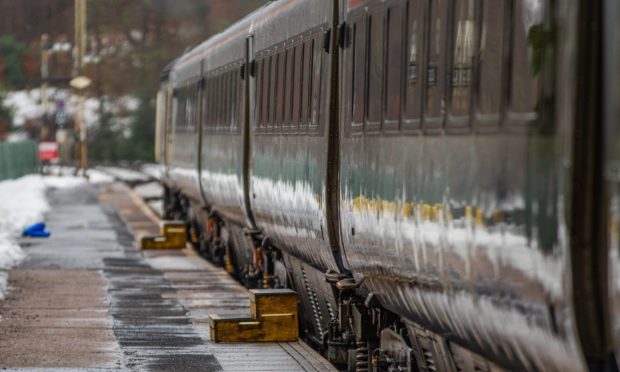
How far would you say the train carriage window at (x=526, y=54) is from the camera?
635 centimetres

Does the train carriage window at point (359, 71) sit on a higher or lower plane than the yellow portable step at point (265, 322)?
higher

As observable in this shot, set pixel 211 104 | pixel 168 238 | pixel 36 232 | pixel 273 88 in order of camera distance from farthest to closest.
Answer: pixel 36 232
pixel 168 238
pixel 211 104
pixel 273 88

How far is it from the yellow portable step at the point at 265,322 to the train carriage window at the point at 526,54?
7966mm

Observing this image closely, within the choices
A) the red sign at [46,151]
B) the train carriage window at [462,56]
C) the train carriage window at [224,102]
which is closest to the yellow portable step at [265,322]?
the train carriage window at [224,102]

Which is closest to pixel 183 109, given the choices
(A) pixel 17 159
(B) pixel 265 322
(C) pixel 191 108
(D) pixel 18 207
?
(C) pixel 191 108

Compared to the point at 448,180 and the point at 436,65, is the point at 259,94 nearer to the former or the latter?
the point at 436,65

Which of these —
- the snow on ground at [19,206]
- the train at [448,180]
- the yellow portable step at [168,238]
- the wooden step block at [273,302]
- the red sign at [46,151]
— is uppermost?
the train at [448,180]

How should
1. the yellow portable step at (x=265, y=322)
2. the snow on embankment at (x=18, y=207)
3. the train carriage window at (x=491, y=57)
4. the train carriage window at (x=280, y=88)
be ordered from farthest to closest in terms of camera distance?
1. the snow on embankment at (x=18, y=207)
2. the train carriage window at (x=280, y=88)
3. the yellow portable step at (x=265, y=322)
4. the train carriage window at (x=491, y=57)

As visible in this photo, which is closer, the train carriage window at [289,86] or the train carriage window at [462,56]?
the train carriage window at [462,56]

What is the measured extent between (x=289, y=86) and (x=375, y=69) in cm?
450

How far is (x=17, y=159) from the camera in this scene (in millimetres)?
61562

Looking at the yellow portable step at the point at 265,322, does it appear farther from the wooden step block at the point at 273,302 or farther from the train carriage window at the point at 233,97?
the train carriage window at the point at 233,97

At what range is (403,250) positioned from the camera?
29.1 ft

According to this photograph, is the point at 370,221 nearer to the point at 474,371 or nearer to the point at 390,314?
the point at 390,314
